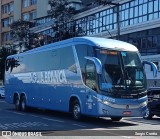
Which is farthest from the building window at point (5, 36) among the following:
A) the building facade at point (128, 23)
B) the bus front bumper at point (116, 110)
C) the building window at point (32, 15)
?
the bus front bumper at point (116, 110)

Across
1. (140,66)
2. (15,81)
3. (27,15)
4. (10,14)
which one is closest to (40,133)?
(140,66)

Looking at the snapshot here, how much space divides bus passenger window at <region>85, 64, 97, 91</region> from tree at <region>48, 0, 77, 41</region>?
33.1 meters

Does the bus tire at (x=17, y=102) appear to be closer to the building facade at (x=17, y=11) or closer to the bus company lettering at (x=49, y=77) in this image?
the bus company lettering at (x=49, y=77)

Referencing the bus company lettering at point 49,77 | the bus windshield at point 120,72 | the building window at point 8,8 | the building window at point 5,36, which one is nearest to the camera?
the bus windshield at point 120,72

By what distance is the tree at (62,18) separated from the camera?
168 ft

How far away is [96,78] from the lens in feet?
53.7

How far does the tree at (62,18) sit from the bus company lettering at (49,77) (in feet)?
90.1

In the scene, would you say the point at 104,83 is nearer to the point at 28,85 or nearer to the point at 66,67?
the point at 66,67

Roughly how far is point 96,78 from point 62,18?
36.6m

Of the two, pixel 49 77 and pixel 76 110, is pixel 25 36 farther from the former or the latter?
pixel 76 110

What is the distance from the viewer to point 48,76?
21.0 m

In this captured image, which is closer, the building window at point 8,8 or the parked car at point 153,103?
the parked car at point 153,103

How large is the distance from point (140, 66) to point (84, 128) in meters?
3.95

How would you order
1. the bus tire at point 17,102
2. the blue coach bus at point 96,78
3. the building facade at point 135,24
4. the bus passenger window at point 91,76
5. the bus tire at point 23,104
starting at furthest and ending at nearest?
1. the building facade at point 135,24
2. the bus tire at point 17,102
3. the bus tire at point 23,104
4. the bus passenger window at point 91,76
5. the blue coach bus at point 96,78
